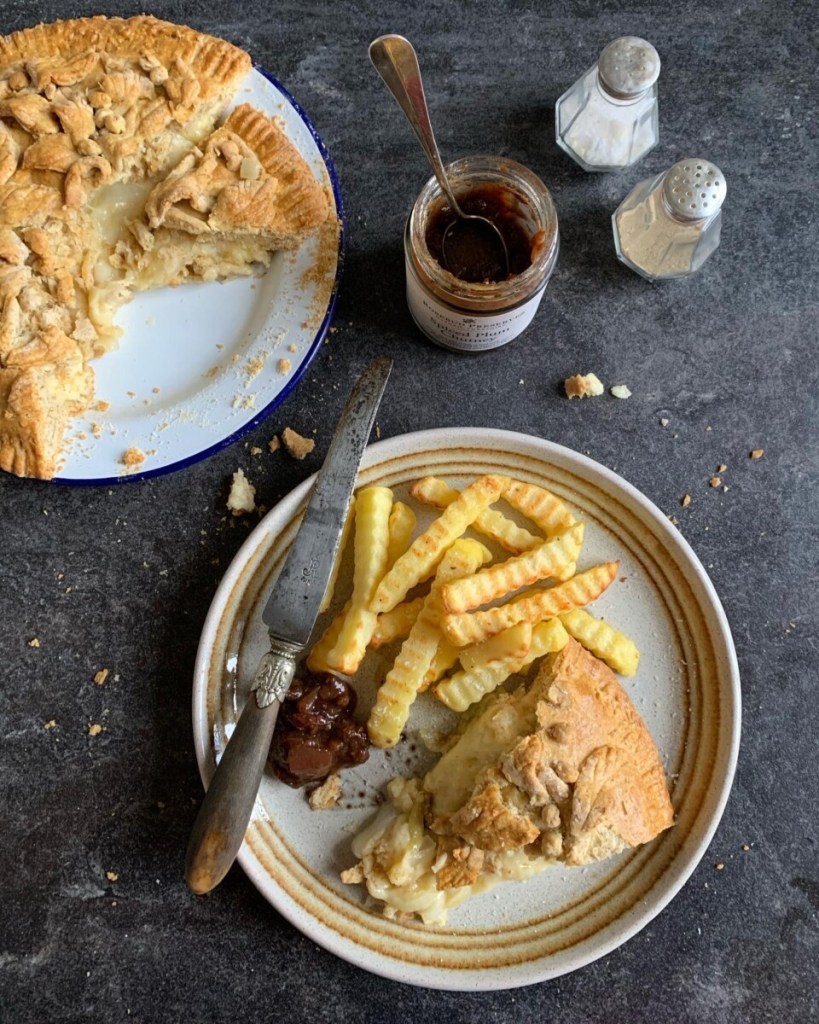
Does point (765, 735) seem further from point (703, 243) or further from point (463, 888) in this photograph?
point (703, 243)

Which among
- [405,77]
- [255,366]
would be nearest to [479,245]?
[405,77]

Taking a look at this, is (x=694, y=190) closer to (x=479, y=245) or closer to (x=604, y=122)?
(x=604, y=122)

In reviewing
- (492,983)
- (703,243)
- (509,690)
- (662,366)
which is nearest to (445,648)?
(509,690)

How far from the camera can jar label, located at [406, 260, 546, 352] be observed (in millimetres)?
2730

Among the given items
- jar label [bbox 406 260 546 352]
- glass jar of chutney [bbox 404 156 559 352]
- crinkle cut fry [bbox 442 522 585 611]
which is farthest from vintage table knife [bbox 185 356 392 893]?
crinkle cut fry [bbox 442 522 585 611]

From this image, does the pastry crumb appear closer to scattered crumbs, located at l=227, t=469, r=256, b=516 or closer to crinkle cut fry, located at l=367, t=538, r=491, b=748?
crinkle cut fry, located at l=367, t=538, r=491, b=748

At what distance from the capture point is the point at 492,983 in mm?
2756

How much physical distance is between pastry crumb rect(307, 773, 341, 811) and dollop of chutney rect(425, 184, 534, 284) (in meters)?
1.65

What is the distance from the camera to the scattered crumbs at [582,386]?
3.08 m

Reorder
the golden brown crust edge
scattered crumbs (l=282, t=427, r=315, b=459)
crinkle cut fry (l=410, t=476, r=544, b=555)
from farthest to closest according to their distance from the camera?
scattered crumbs (l=282, t=427, r=315, b=459) → the golden brown crust edge → crinkle cut fry (l=410, t=476, r=544, b=555)

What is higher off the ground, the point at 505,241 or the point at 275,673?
the point at 505,241

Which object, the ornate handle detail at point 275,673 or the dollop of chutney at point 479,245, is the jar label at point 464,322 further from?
the ornate handle detail at point 275,673

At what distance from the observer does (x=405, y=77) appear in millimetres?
2525

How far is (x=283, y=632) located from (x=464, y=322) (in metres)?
1.12
